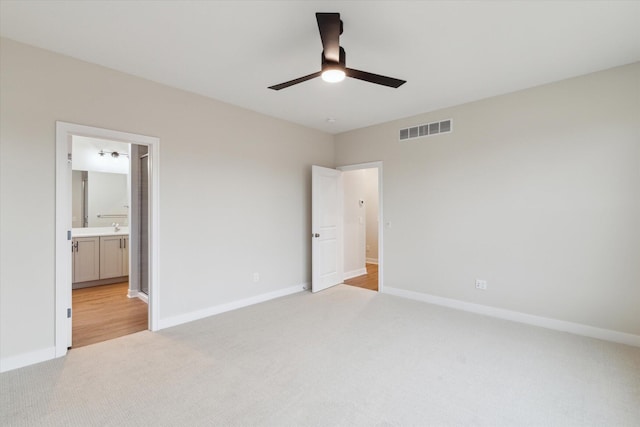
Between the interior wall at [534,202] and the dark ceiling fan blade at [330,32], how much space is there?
2.66m

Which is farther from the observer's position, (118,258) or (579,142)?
(118,258)

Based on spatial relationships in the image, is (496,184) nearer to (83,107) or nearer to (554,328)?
(554,328)

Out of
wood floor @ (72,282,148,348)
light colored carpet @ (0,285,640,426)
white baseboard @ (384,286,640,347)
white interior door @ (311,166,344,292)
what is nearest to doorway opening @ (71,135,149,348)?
wood floor @ (72,282,148,348)

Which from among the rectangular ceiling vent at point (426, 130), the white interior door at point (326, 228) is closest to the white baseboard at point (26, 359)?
the white interior door at point (326, 228)

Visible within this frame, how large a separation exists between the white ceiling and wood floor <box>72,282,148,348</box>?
2.86 m

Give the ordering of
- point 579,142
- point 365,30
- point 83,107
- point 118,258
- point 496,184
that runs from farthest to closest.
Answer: point 118,258 → point 496,184 → point 579,142 → point 83,107 → point 365,30

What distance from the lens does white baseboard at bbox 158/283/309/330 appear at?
11.3 feet

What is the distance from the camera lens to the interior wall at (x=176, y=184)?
8.25 feet

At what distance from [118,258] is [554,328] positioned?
6.73 m

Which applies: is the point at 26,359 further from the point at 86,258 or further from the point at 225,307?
the point at 86,258

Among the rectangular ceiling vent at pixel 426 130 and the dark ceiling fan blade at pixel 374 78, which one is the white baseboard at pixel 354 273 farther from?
the dark ceiling fan blade at pixel 374 78

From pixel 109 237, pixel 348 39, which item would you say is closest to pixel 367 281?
pixel 348 39

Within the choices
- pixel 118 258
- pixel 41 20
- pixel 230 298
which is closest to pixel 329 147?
pixel 230 298

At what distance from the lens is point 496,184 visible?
147 inches
